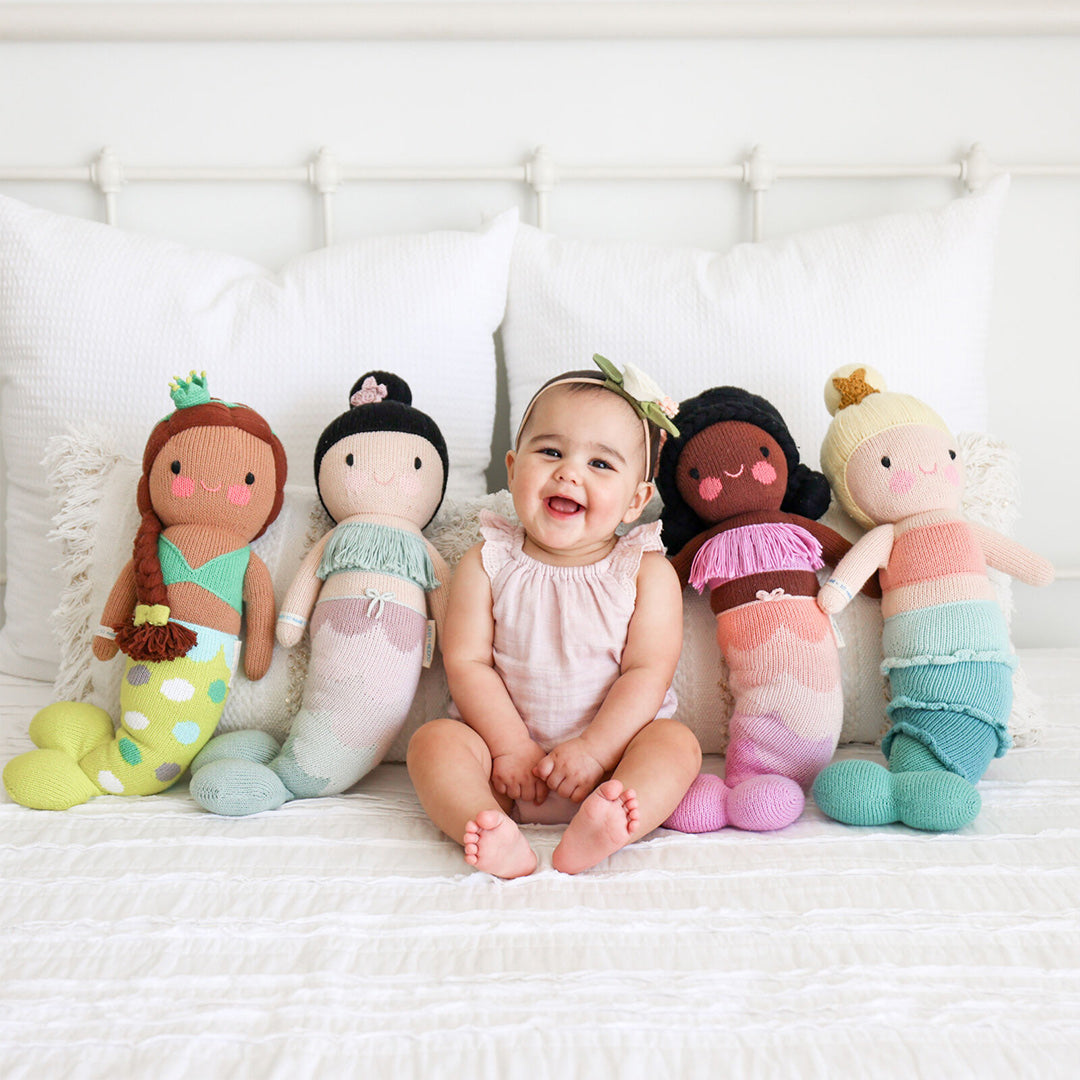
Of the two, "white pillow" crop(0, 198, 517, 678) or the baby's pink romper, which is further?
"white pillow" crop(0, 198, 517, 678)

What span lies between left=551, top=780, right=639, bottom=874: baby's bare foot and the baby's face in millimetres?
317

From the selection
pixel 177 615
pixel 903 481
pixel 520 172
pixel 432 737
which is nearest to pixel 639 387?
pixel 903 481

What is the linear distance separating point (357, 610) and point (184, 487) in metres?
0.24

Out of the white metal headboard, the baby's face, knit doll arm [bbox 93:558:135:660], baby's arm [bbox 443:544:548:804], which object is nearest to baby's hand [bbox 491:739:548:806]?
baby's arm [bbox 443:544:548:804]

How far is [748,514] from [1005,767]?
0.41 metres

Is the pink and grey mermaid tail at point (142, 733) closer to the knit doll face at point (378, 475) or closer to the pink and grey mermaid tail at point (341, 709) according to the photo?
the pink and grey mermaid tail at point (341, 709)

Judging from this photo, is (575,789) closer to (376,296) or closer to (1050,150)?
(376,296)

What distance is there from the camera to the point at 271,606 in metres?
1.17

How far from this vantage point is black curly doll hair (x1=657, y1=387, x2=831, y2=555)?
1188 mm

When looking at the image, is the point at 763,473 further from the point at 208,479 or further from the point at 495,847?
the point at 208,479

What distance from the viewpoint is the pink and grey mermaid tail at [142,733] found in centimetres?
106

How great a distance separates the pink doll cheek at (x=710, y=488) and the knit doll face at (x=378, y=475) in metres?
0.33

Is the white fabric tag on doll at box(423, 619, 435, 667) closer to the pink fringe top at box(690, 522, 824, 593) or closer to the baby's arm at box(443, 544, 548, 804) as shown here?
the baby's arm at box(443, 544, 548, 804)

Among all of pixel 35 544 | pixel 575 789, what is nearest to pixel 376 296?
pixel 35 544
